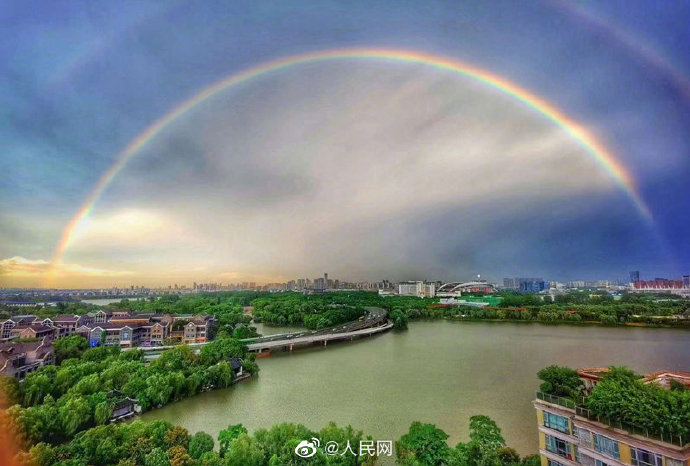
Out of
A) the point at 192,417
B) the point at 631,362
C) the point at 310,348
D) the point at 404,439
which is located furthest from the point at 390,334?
the point at 404,439

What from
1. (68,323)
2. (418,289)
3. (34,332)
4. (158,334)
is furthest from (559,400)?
(418,289)

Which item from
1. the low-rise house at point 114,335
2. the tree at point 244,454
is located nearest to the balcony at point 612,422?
the tree at point 244,454

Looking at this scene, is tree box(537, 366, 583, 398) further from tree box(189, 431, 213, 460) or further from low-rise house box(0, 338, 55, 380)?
low-rise house box(0, 338, 55, 380)

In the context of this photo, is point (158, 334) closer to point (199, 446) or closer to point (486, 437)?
point (199, 446)

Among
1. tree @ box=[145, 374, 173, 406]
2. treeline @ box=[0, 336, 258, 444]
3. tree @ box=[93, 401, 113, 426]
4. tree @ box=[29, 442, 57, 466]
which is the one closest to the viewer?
tree @ box=[29, 442, 57, 466]

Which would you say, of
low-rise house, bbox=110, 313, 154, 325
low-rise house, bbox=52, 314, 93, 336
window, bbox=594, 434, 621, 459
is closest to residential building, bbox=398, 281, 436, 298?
low-rise house, bbox=110, 313, 154, 325

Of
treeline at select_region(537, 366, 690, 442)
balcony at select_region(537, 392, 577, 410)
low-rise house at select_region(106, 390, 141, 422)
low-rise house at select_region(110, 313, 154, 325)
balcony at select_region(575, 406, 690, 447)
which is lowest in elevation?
low-rise house at select_region(106, 390, 141, 422)
